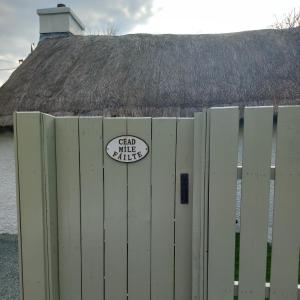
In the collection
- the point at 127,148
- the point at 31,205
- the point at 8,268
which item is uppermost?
the point at 127,148

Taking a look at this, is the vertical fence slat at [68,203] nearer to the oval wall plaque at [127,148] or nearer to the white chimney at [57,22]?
the oval wall plaque at [127,148]

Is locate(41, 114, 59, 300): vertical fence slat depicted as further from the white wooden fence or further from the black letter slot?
the black letter slot

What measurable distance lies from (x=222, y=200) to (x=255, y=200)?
0.19 metres

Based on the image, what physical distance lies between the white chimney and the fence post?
5.63m

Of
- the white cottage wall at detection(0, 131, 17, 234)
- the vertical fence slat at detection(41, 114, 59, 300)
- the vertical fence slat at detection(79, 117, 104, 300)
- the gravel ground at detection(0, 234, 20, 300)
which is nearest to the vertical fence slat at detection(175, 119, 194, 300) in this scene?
the vertical fence slat at detection(79, 117, 104, 300)

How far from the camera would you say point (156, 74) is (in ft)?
16.3

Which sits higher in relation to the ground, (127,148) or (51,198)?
(127,148)

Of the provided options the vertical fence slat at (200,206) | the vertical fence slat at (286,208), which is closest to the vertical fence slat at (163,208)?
the vertical fence slat at (200,206)

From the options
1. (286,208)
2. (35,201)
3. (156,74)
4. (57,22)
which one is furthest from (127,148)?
(57,22)

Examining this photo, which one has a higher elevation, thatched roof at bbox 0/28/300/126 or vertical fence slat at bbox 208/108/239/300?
thatched roof at bbox 0/28/300/126

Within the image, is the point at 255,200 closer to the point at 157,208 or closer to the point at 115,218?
the point at 157,208

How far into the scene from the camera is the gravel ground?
2.84 m

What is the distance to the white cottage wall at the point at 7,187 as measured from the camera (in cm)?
474

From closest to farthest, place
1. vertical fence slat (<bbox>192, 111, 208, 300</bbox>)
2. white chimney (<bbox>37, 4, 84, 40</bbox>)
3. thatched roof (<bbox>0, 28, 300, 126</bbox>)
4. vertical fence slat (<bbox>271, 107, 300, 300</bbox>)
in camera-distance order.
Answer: vertical fence slat (<bbox>271, 107, 300, 300</bbox>) → vertical fence slat (<bbox>192, 111, 208, 300</bbox>) → thatched roof (<bbox>0, 28, 300, 126</bbox>) → white chimney (<bbox>37, 4, 84, 40</bbox>)
